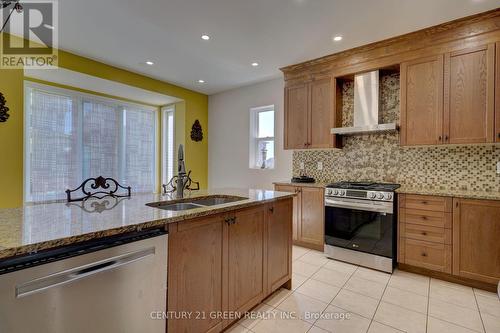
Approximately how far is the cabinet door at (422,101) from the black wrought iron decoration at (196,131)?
377 cm

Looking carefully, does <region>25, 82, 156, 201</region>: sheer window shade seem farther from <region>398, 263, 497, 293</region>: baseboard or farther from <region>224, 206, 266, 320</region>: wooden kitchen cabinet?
<region>398, 263, 497, 293</region>: baseboard

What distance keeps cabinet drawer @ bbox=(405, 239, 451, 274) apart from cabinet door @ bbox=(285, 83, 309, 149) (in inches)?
72.6

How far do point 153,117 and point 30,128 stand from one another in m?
2.18

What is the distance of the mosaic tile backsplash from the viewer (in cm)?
271

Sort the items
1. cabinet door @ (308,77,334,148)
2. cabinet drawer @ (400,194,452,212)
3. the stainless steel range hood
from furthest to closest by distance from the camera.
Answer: cabinet door @ (308,77,334,148) → the stainless steel range hood → cabinet drawer @ (400,194,452,212)

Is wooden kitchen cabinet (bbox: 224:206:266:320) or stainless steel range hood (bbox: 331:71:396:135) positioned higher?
stainless steel range hood (bbox: 331:71:396:135)

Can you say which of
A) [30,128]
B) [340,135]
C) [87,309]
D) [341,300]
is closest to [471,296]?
[341,300]

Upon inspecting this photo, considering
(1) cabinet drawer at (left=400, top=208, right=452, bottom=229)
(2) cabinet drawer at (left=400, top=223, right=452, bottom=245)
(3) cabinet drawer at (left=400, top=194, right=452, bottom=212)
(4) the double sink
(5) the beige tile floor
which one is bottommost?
(5) the beige tile floor

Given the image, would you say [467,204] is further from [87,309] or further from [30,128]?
[30,128]

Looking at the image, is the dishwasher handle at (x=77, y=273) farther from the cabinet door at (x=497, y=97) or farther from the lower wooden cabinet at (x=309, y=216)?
the cabinet door at (x=497, y=97)

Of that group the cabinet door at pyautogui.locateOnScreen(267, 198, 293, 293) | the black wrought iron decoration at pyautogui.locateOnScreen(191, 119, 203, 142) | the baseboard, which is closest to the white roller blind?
the black wrought iron decoration at pyautogui.locateOnScreen(191, 119, 203, 142)

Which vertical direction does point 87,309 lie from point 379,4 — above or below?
below

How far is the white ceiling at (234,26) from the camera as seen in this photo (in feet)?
7.58

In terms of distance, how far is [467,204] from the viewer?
2.38 m
